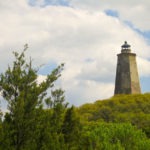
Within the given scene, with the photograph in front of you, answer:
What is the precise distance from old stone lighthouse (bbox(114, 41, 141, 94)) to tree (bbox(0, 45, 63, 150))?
2796 inches

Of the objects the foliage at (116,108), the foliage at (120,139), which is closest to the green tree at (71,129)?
the foliage at (120,139)

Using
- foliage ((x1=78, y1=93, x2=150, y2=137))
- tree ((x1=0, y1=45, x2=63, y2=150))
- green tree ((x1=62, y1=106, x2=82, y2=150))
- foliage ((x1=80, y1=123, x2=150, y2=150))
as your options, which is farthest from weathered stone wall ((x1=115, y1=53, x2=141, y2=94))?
tree ((x1=0, y1=45, x2=63, y2=150))

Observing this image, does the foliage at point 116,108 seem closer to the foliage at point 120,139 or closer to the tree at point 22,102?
the foliage at point 120,139

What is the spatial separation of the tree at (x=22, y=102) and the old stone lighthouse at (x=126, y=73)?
233ft

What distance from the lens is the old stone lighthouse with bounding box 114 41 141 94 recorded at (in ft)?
286

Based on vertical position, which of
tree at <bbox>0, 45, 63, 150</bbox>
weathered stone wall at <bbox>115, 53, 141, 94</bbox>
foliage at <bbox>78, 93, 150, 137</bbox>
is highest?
weathered stone wall at <bbox>115, 53, 141, 94</bbox>

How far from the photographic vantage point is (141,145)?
32.7 meters

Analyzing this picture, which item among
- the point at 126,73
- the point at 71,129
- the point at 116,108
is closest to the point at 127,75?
the point at 126,73

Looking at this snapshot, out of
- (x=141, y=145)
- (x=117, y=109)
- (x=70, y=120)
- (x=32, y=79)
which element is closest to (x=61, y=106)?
(x=32, y=79)

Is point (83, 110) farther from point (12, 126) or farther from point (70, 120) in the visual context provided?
point (12, 126)

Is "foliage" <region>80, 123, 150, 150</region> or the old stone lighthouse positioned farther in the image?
the old stone lighthouse

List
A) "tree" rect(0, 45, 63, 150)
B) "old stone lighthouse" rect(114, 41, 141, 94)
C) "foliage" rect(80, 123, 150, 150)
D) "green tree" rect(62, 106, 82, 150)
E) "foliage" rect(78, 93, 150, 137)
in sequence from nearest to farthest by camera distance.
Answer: "tree" rect(0, 45, 63, 150), "green tree" rect(62, 106, 82, 150), "foliage" rect(80, 123, 150, 150), "foliage" rect(78, 93, 150, 137), "old stone lighthouse" rect(114, 41, 141, 94)

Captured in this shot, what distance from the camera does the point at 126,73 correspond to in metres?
87.8

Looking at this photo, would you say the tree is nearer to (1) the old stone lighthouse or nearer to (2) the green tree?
(2) the green tree
